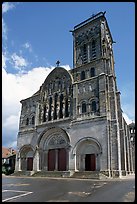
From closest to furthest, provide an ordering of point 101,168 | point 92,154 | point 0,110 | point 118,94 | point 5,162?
1. point 0,110
2. point 101,168
3. point 92,154
4. point 118,94
5. point 5,162

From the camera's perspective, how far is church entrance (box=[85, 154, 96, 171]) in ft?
84.5

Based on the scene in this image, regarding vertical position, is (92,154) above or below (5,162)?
above

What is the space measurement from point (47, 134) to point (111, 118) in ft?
34.2

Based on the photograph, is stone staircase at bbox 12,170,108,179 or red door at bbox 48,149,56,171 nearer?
stone staircase at bbox 12,170,108,179

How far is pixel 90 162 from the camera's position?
26.1 metres

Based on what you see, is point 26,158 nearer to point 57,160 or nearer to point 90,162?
point 57,160

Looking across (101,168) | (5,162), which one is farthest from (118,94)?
(5,162)

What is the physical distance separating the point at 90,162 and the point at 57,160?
526cm

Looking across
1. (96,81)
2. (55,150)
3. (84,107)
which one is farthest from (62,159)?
(96,81)

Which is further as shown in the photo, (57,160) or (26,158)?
(26,158)

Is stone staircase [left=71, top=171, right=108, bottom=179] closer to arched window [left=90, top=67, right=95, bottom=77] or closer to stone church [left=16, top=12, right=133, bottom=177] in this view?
stone church [left=16, top=12, right=133, bottom=177]

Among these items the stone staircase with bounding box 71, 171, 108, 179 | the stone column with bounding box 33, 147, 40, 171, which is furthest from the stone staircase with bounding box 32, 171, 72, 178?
the stone column with bounding box 33, 147, 40, 171

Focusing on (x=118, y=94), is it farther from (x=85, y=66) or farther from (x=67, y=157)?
(x=67, y=157)

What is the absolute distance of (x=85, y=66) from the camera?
31562 millimetres
